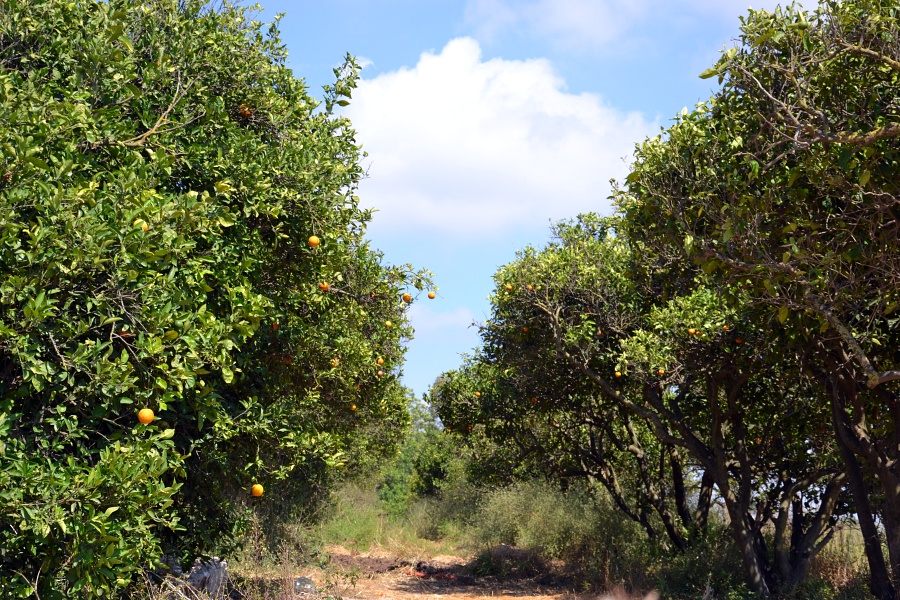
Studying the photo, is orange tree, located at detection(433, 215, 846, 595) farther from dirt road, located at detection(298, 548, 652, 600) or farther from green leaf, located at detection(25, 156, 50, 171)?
green leaf, located at detection(25, 156, 50, 171)

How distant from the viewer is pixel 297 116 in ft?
26.0

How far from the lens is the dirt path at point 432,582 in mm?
15172

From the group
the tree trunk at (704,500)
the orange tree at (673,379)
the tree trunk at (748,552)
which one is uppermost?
the orange tree at (673,379)

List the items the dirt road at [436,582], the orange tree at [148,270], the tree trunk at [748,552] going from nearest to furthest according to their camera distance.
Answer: the orange tree at [148,270] < the tree trunk at [748,552] < the dirt road at [436,582]

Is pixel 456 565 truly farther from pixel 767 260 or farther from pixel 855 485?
pixel 767 260

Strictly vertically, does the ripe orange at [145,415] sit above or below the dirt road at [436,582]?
above

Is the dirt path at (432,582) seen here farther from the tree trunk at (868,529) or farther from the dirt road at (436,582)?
the tree trunk at (868,529)

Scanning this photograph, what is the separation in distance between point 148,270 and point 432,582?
14.8m

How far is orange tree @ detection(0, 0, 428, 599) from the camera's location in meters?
4.75

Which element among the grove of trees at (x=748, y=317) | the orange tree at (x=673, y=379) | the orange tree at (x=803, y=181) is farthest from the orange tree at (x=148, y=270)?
the orange tree at (x=673, y=379)

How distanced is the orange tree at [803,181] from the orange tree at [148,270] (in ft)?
10.7

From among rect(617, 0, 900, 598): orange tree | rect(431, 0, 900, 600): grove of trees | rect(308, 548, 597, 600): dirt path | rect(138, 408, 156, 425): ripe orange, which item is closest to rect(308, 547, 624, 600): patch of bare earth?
rect(308, 548, 597, 600): dirt path

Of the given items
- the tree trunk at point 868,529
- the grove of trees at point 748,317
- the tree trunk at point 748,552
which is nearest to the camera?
the grove of trees at point 748,317

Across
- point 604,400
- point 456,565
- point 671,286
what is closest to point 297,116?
point 671,286
